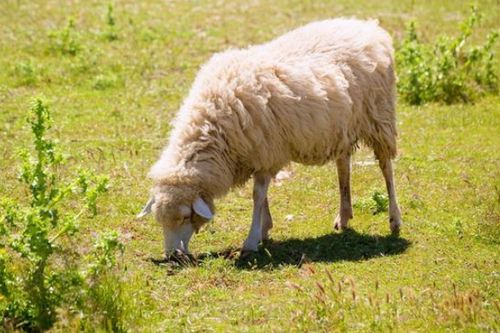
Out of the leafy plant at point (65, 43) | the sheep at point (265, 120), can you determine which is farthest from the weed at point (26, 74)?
the sheep at point (265, 120)

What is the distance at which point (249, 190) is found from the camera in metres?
11.2

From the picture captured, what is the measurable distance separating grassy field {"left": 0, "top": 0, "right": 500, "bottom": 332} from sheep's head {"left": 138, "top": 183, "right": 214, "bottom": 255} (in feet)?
0.93

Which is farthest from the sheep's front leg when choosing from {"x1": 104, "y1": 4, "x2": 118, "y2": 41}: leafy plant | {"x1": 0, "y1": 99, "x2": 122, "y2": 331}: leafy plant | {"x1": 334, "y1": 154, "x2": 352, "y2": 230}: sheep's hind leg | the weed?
{"x1": 104, "y1": 4, "x2": 118, "y2": 41}: leafy plant

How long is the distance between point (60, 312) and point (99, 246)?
1.88 ft

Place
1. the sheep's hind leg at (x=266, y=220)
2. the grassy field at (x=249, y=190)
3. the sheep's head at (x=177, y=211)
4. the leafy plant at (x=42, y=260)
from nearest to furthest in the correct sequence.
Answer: the leafy plant at (x=42, y=260) → the grassy field at (x=249, y=190) → the sheep's head at (x=177, y=211) → the sheep's hind leg at (x=266, y=220)

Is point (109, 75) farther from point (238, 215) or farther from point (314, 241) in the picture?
point (314, 241)

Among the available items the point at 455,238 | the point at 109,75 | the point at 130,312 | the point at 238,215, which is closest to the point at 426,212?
the point at 455,238

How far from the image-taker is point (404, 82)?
14.5 metres

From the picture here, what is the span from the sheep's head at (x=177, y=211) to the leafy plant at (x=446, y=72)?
6574 millimetres

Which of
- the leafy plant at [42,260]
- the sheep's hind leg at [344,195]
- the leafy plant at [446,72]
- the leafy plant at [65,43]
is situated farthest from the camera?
the leafy plant at [65,43]

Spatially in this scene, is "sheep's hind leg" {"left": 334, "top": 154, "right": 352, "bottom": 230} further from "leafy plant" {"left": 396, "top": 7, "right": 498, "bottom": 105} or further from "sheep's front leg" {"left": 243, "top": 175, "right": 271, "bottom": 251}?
"leafy plant" {"left": 396, "top": 7, "right": 498, "bottom": 105}

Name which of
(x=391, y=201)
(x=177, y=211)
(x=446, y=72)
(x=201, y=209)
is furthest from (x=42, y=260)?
(x=446, y=72)

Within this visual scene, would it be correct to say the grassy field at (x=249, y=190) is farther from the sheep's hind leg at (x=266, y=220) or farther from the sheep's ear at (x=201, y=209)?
the sheep's ear at (x=201, y=209)

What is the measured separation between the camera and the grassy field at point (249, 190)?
7141mm
